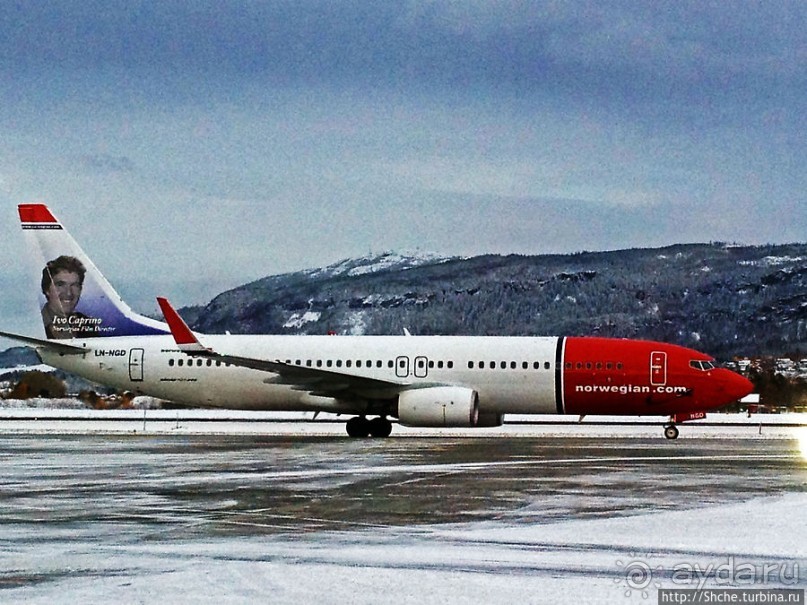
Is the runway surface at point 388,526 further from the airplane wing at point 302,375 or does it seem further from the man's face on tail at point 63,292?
the man's face on tail at point 63,292

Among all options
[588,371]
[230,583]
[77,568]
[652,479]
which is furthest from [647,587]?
[588,371]

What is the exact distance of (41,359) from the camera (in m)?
35.8

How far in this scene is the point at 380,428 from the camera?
104ft

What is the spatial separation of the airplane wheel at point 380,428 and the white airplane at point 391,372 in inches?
1.1

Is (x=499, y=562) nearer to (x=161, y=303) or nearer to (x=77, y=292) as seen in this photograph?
(x=161, y=303)

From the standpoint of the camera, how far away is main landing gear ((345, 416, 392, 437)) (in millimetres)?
31688

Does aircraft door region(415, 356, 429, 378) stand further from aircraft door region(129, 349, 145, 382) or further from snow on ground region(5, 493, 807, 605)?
snow on ground region(5, 493, 807, 605)

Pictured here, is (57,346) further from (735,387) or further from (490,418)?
(735,387)

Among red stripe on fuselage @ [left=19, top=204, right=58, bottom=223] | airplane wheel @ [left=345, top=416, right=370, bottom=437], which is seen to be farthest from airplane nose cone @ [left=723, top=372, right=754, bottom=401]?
red stripe on fuselage @ [left=19, top=204, right=58, bottom=223]

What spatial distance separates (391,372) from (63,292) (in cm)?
1148

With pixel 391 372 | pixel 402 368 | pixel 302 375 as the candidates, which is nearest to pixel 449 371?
pixel 402 368

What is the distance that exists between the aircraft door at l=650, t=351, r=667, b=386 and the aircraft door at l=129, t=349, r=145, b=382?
50.4ft

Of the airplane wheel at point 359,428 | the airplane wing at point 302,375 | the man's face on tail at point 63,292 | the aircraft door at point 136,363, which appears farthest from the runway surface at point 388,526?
the man's face on tail at point 63,292

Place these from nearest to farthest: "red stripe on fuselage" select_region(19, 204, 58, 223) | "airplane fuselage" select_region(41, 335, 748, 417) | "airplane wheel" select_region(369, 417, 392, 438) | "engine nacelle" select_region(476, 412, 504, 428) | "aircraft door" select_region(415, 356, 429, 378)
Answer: "airplane fuselage" select_region(41, 335, 748, 417)
"airplane wheel" select_region(369, 417, 392, 438)
"aircraft door" select_region(415, 356, 429, 378)
"engine nacelle" select_region(476, 412, 504, 428)
"red stripe on fuselage" select_region(19, 204, 58, 223)
